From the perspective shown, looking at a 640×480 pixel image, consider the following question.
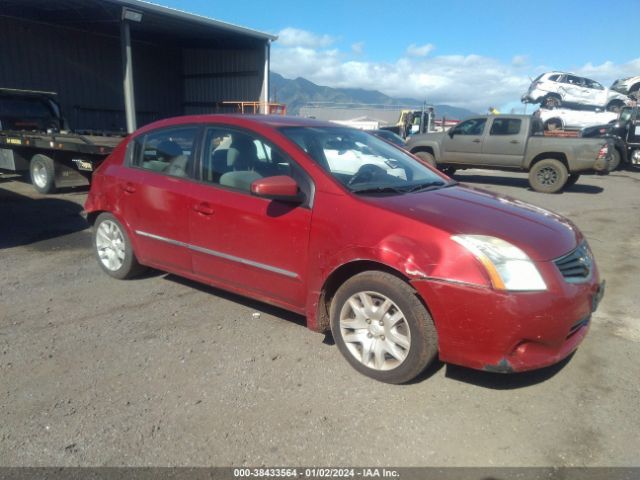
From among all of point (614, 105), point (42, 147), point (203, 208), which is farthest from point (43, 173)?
point (614, 105)

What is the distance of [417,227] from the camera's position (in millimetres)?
2732

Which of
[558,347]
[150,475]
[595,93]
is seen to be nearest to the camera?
[150,475]

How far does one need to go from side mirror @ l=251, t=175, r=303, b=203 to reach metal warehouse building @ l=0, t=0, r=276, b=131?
46.2ft

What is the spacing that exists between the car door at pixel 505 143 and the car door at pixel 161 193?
10327 millimetres

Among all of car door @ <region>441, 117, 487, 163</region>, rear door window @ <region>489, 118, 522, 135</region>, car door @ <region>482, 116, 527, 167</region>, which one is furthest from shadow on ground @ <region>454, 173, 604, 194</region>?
rear door window @ <region>489, 118, 522, 135</region>

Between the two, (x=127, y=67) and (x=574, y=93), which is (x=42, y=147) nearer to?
(x=127, y=67)

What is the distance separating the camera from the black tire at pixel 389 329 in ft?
8.93

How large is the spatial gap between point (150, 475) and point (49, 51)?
23818 mm

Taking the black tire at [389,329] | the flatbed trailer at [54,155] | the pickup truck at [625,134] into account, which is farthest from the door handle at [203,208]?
the pickup truck at [625,134]

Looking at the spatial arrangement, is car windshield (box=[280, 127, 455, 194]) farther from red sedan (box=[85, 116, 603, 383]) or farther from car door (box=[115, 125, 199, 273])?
car door (box=[115, 125, 199, 273])

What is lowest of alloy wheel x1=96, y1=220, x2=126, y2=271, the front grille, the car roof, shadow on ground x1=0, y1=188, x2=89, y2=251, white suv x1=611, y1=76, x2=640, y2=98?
shadow on ground x1=0, y1=188, x2=89, y2=251

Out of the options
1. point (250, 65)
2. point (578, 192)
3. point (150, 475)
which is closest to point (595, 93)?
point (578, 192)

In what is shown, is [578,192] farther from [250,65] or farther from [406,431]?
[250,65]

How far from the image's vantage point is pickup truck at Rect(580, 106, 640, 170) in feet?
52.9
